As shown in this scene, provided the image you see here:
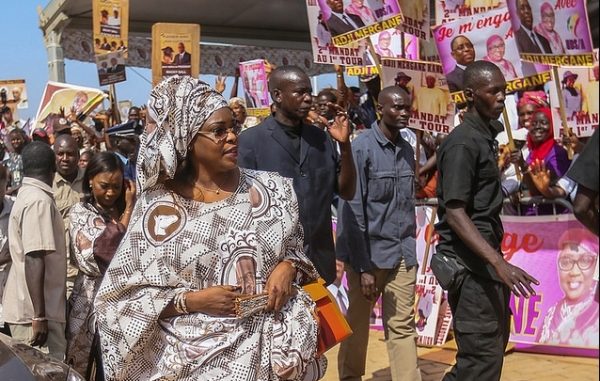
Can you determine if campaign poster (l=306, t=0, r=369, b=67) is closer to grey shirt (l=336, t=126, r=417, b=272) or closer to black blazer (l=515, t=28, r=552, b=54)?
black blazer (l=515, t=28, r=552, b=54)

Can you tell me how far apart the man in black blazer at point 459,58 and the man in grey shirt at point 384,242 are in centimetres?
165

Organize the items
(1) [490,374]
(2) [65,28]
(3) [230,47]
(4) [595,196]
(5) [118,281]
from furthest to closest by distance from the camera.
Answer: (3) [230,47]
(2) [65,28]
(1) [490,374]
(5) [118,281]
(4) [595,196]

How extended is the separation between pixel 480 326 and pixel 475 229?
0.49 m

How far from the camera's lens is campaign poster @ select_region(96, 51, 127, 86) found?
11078 mm

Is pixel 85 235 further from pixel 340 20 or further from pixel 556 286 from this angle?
pixel 340 20

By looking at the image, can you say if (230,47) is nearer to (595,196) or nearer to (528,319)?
(528,319)

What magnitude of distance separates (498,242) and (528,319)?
2.99 m

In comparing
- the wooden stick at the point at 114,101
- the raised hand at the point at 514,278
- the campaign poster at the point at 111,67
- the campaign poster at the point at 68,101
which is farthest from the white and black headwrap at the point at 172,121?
the campaign poster at the point at 68,101

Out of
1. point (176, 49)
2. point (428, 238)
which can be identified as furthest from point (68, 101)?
point (428, 238)

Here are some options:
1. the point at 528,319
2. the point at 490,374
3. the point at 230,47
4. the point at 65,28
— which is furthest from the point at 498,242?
the point at 230,47

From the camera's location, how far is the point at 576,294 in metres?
6.27

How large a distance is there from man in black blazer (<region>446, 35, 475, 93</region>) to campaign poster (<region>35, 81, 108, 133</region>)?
6.84 meters

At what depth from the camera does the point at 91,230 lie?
14.1 feet

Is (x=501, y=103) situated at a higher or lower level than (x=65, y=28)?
lower
